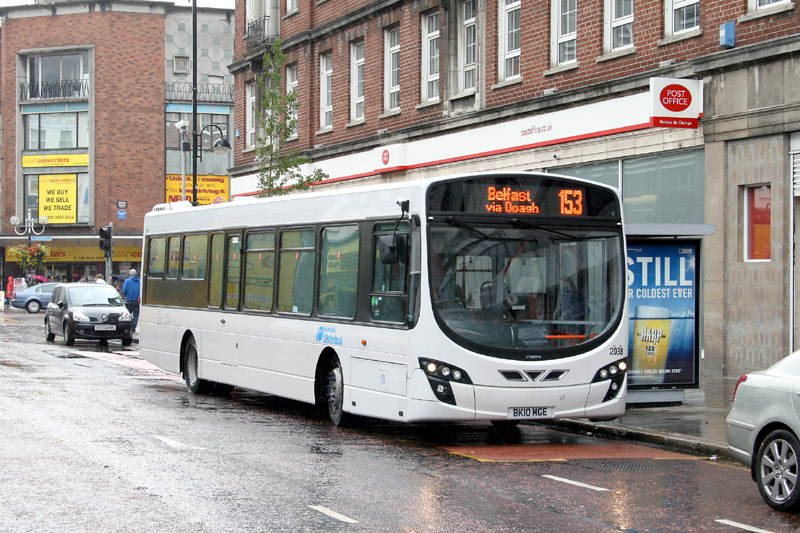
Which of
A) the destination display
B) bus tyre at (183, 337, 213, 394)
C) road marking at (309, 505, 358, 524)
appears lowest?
road marking at (309, 505, 358, 524)

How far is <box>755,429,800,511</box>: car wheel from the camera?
324 inches

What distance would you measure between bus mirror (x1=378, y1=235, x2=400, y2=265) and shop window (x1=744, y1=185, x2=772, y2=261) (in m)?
8.19

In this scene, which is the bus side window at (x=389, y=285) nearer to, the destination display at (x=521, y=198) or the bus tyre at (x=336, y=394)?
the destination display at (x=521, y=198)

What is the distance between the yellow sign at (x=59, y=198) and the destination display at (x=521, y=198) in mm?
58272

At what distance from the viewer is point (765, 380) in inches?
342

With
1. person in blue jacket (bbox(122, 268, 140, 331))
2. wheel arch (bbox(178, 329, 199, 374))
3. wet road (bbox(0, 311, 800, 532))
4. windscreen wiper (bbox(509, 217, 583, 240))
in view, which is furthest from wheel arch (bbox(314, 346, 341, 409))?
person in blue jacket (bbox(122, 268, 140, 331))

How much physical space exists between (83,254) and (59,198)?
379 centimetres

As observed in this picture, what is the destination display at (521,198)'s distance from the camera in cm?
1173

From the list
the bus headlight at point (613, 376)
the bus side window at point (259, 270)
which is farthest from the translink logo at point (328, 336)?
the bus headlight at point (613, 376)

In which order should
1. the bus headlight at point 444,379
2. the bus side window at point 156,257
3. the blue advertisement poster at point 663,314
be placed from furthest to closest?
the bus side window at point 156,257 < the blue advertisement poster at point 663,314 < the bus headlight at point 444,379

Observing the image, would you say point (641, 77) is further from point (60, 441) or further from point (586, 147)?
point (60, 441)

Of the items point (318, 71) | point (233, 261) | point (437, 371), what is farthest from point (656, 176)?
point (318, 71)

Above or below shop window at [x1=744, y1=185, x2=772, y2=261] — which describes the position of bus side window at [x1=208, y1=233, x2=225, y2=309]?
below

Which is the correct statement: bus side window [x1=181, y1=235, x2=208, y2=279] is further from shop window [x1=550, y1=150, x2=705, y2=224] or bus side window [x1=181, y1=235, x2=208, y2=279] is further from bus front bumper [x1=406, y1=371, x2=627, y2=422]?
shop window [x1=550, y1=150, x2=705, y2=224]
